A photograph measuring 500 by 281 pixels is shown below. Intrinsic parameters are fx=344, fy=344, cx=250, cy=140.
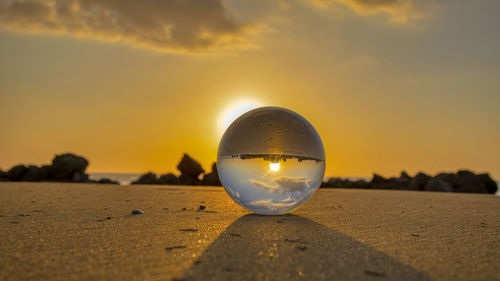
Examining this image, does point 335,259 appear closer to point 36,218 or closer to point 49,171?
point 36,218

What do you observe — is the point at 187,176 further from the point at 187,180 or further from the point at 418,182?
the point at 418,182

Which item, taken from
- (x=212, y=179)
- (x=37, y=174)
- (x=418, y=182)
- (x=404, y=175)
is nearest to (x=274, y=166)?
(x=212, y=179)

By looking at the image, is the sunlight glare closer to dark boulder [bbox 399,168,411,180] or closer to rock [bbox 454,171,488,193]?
rock [bbox 454,171,488,193]

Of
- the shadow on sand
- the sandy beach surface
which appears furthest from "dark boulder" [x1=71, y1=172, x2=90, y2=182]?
the shadow on sand

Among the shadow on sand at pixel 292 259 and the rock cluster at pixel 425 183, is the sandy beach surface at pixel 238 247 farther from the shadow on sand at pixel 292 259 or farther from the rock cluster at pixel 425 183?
the rock cluster at pixel 425 183

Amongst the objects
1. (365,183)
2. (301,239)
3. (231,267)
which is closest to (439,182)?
(365,183)

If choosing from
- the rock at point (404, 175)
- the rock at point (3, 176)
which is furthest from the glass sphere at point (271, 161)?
the rock at point (3, 176)
